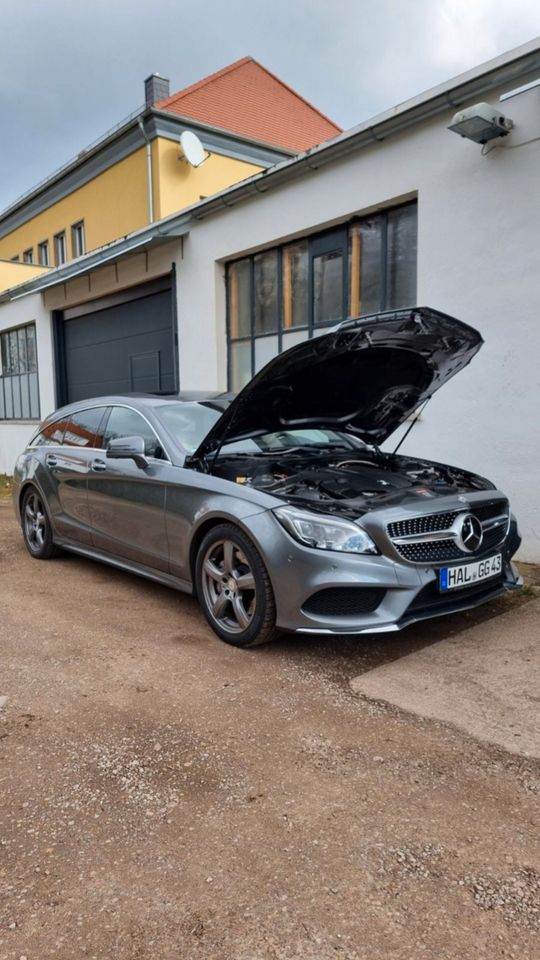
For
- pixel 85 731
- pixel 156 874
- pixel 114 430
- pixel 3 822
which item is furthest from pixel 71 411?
pixel 156 874

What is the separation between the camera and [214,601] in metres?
3.95

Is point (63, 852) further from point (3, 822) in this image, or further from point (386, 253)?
point (386, 253)

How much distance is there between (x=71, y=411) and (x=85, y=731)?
144 inches

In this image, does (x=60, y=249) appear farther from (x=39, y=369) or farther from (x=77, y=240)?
(x=39, y=369)

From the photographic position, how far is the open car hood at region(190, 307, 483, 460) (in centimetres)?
387

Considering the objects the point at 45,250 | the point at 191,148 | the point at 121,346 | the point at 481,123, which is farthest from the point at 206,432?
the point at 45,250

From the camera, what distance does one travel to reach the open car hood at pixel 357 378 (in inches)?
152

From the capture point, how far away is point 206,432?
4.73m

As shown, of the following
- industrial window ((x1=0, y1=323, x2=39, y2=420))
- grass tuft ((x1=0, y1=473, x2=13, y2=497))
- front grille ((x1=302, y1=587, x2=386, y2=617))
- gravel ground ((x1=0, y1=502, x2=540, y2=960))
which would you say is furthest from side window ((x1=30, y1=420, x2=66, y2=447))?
industrial window ((x1=0, y1=323, x2=39, y2=420))

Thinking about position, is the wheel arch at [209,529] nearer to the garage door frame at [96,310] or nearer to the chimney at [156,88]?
the garage door frame at [96,310]

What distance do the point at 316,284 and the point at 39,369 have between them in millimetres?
8497

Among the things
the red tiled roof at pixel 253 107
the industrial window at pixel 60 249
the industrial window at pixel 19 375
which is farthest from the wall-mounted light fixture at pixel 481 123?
the industrial window at pixel 60 249

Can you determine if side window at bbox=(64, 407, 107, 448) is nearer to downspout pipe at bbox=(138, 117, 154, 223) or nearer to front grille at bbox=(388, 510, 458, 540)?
front grille at bbox=(388, 510, 458, 540)

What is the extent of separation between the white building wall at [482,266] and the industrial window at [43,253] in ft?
56.7
